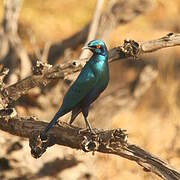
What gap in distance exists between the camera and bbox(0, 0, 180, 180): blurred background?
22.0 feet

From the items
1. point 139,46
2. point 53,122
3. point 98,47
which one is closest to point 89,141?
point 53,122

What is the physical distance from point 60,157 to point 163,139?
271 centimetres

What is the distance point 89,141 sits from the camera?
182 inches

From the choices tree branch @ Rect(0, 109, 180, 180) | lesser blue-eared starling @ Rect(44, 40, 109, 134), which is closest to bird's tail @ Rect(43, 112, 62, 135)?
lesser blue-eared starling @ Rect(44, 40, 109, 134)

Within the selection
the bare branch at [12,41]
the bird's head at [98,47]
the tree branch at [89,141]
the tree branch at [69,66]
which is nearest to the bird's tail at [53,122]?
the tree branch at [89,141]

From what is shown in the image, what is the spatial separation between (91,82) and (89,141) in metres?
0.43

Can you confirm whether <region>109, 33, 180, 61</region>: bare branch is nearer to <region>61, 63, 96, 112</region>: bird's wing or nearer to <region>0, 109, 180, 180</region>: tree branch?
<region>61, 63, 96, 112</region>: bird's wing

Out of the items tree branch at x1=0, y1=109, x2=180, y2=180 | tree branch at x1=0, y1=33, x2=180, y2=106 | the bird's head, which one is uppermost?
tree branch at x1=0, y1=33, x2=180, y2=106

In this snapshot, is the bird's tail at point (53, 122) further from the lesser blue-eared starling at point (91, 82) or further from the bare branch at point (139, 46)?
the bare branch at point (139, 46)

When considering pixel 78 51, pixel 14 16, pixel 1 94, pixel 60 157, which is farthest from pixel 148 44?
pixel 78 51

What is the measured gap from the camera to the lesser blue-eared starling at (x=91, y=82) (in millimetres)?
4727

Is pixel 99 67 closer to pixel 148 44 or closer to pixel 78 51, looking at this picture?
pixel 148 44

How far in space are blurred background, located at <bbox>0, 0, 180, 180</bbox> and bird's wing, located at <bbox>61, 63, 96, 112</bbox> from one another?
1212mm

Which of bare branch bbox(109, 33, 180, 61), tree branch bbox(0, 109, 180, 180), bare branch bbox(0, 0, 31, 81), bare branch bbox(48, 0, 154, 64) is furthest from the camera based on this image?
bare branch bbox(0, 0, 31, 81)
